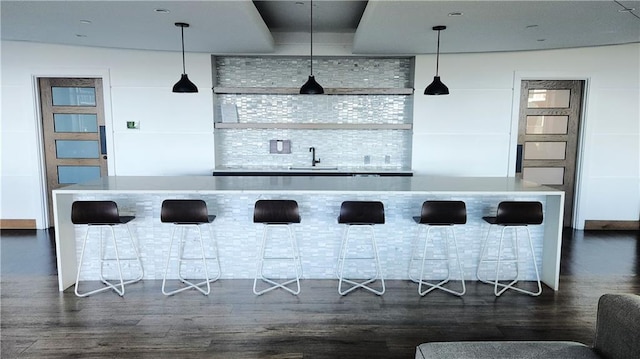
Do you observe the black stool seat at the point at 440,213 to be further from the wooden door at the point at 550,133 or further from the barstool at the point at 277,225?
the wooden door at the point at 550,133

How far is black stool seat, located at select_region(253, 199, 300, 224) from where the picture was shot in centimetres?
332

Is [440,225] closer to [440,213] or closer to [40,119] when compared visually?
[440,213]

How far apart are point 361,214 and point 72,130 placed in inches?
168

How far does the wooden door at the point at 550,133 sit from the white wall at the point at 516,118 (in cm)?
14

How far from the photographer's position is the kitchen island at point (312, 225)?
3586mm

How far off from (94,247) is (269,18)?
3.05 m

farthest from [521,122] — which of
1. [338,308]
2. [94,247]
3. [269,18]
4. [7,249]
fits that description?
[7,249]

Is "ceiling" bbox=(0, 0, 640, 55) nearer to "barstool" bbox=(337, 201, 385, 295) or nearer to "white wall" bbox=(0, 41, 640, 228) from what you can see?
"white wall" bbox=(0, 41, 640, 228)

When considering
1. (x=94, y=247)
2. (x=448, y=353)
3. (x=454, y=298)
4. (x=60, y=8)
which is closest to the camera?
(x=448, y=353)

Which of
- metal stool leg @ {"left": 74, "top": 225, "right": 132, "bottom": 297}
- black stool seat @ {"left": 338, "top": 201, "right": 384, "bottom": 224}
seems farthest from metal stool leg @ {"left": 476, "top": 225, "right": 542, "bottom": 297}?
metal stool leg @ {"left": 74, "top": 225, "right": 132, "bottom": 297}

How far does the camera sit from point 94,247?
3.71 m

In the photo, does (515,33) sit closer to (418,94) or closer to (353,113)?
(418,94)

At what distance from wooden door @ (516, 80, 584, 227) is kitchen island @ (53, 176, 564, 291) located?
6.92ft

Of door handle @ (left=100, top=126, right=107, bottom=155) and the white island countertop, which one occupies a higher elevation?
door handle @ (left=100, top=126, right=107, bottom=155)
